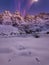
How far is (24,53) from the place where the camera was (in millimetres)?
1496

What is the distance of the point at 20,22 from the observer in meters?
2.14

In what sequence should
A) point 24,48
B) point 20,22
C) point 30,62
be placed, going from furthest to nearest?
1. point 20,22
2. point 24,48
3. point 30,62

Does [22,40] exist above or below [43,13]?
below

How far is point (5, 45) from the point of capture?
5.63 feet

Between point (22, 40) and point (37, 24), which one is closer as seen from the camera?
point (22, 40)

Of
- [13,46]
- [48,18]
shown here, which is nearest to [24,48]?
[13,46]

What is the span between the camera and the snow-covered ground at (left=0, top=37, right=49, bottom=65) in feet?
4.26

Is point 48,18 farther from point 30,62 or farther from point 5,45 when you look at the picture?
point 30,62

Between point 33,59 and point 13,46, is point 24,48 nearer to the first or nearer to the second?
point 13,46

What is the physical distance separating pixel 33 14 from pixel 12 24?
16.2 inches

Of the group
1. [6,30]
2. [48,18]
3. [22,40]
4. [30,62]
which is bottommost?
[30,62]

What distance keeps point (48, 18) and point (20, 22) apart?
465 mm

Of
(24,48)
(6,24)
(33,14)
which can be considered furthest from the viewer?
(6,24)

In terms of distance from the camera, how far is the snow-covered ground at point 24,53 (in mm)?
1300
